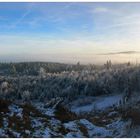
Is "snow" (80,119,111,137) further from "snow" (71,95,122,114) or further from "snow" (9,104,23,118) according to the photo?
"snow" (9,104,23,118)

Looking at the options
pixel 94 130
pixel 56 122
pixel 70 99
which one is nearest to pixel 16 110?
pixel 56 122

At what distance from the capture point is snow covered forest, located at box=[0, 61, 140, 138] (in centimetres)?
575

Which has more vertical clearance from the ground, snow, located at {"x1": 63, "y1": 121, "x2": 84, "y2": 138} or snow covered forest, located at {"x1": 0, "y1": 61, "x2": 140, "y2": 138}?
snow covered forest, located at {"x1": 0, "y1": 61, "x2": 140, "y2": 138}

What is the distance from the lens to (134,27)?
5.92m

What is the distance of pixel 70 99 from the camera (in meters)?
6.02

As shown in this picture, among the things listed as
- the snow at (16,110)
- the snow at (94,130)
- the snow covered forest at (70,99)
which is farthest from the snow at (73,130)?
the snow at (16,110)

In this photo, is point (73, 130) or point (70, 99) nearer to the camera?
point (73, 130)

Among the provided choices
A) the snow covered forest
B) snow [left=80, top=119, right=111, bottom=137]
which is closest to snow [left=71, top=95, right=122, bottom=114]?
the snow covered forest

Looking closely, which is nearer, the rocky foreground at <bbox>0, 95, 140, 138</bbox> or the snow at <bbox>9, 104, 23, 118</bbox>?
the rocky foreground at <bbox>0, 95, 140, 138</bbox>

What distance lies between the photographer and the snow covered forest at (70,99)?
5.75 m

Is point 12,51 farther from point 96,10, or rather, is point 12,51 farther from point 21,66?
point 96,10

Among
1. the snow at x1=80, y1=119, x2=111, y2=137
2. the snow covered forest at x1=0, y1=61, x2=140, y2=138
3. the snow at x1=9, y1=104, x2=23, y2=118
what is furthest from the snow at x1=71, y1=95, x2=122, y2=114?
the snow at x1=9, y1=104, x2=23, y2=118

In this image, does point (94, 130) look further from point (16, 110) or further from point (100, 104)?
point (16, 110)

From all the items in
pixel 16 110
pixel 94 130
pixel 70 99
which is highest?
pixel 70 99
